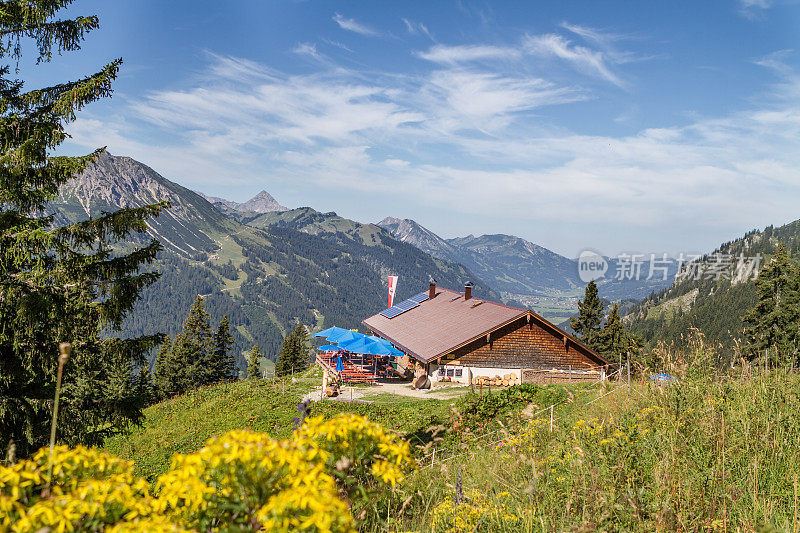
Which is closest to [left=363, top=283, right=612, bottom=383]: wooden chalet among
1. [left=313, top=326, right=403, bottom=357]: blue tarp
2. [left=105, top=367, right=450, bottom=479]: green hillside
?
[left=313, top=326, right=403, bottom=357]: blue tarp

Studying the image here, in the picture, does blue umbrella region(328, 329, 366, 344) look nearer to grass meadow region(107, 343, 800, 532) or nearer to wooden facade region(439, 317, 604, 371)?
wooden facade region(439, 317, 604, 371)

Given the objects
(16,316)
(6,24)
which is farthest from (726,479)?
(6,24)

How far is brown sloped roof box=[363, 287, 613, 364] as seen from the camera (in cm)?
3278

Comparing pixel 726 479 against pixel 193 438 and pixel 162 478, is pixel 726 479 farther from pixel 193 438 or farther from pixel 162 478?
pixel 193 438

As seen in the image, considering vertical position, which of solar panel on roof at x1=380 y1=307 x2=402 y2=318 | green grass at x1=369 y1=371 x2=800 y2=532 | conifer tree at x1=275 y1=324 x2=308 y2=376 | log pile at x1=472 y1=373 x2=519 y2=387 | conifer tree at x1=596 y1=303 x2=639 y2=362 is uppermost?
solar panel on roof at x1=380 y1=307 x2=402 y2=318

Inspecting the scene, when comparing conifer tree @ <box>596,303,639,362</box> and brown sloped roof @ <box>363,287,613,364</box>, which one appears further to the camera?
conifer tree @ <box>596,303,639,362</box>

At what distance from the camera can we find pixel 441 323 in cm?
3841

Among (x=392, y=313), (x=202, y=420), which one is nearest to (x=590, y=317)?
(x=392, y=313)

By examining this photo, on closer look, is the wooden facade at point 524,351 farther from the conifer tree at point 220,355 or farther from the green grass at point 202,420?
the conifer tree at point 220,355

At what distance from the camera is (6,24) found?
10109 millimetres

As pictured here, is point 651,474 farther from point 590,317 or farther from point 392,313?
point 590,317

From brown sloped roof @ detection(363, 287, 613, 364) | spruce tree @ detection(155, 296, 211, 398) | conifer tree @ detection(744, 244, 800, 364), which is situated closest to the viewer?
brown sloped roof @ detection(363, 287, 613, 364)

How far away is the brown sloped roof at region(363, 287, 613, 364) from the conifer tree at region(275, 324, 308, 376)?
29870mm

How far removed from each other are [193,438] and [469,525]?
21075 millimetres
